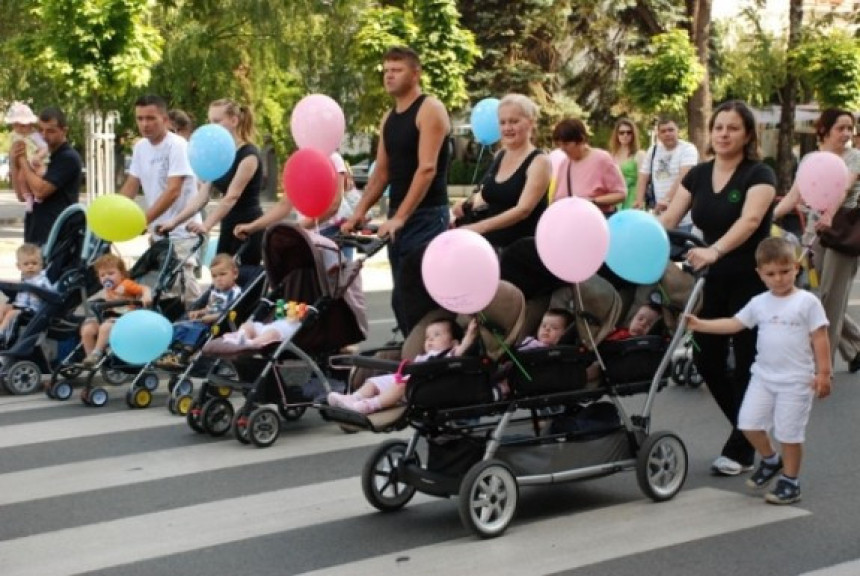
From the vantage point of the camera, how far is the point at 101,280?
31.9 feet

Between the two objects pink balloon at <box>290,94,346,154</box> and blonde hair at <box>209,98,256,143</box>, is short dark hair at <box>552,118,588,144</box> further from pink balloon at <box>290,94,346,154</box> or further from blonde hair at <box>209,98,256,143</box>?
blonde hair at <box>209,98,256,143</box>

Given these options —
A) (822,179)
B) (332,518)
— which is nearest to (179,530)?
(332,518)

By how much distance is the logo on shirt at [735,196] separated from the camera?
22.8ft

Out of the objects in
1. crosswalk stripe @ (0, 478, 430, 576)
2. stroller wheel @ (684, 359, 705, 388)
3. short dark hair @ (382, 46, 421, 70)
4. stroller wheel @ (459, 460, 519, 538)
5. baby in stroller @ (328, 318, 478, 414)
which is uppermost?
short dark hair @ (382, 46, 421, 70)

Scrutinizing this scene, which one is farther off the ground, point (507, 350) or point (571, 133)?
point (571, 133)

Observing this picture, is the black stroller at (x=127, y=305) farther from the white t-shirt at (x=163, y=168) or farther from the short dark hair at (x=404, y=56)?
the short dark hair at (x=404, y=56)

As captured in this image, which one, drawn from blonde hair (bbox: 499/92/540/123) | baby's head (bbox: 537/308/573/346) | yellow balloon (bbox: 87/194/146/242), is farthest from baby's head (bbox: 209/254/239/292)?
baby's head (bbox: 537/308/573/346)

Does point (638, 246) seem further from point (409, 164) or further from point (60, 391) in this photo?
point (60, 391)

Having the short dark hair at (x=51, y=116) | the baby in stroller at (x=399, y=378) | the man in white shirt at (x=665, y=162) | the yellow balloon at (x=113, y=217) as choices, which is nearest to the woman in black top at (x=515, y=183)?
the baby in stroller at (x=399, y=378)

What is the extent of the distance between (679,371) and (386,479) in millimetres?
4254

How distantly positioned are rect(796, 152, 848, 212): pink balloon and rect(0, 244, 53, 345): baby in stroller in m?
5.14

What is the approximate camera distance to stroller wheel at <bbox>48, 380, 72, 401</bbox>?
957cm

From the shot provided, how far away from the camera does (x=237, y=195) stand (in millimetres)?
9664

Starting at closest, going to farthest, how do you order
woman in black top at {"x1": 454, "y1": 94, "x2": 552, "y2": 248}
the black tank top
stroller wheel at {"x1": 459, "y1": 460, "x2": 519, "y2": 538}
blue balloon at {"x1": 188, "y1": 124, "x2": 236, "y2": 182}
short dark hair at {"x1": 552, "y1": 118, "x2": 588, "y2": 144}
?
1. stroller wheel at {"x1": 459, "y1": 460, "x2": 519, "y2": 538}
2. woman in black top at {"x1": 454, "y1": 94, "x2": 552, "y2": 248}
3. the black tank top
4. short dark hair at {"x1": 552, "y1": 118, "x2": 588, "y2": 144}
5. blue balloon at {"x1": 188, "y1": 124, "x2": 236, "y2": 182}
